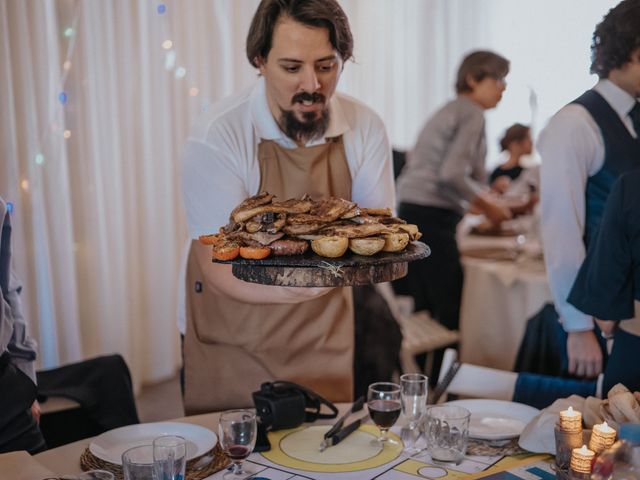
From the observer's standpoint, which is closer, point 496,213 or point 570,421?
point 570,421

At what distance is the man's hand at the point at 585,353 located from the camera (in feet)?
6.97

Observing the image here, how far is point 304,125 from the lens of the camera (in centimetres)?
192

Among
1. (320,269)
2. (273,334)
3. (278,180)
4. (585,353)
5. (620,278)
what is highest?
(278,180)

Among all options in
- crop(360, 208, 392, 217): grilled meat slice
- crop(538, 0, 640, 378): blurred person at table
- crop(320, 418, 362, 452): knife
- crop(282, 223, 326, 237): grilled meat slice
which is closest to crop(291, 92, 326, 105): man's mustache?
crop(360, 208, 392, 217): grilled meat slice

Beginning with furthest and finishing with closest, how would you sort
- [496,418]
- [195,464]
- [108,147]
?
[108,147], [496,418], [195,464]

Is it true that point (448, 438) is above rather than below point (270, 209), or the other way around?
below

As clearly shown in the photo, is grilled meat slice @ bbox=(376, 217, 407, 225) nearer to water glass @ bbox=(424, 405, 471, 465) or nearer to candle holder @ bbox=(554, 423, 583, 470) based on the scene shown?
water glass @ bbox=(424, 405, 471, 465)

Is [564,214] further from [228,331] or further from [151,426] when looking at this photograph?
[151,426]

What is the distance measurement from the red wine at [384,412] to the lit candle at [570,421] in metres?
0.34

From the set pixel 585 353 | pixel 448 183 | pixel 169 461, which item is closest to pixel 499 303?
pixel 448 183

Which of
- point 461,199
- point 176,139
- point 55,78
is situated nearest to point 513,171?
point 461,199

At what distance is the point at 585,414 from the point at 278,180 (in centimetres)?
93

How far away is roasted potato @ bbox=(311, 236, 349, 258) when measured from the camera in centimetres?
140

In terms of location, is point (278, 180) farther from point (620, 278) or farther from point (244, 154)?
point (620, 278)
